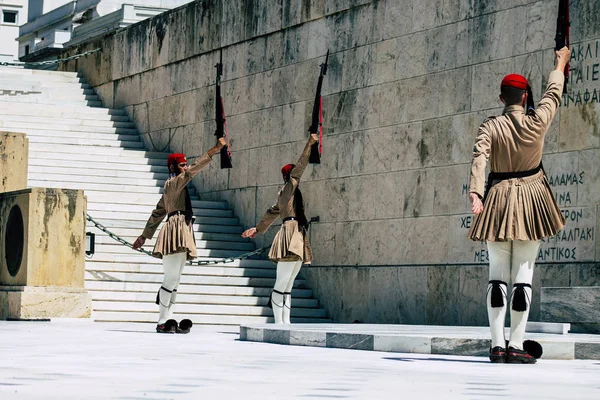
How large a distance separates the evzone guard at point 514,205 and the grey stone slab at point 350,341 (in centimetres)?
180

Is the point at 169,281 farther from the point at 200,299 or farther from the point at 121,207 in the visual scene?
the point at 121,207

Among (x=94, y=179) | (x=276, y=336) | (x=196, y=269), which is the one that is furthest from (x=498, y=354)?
(x=94, y=179)

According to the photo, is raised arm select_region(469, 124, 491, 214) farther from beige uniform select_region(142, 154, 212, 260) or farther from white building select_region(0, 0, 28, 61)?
white building select_region(0, 0, 28, 61)

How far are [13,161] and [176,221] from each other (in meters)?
5.03

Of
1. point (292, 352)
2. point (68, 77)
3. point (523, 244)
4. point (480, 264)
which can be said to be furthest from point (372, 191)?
point (68, 77)

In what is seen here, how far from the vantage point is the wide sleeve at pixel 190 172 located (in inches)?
554

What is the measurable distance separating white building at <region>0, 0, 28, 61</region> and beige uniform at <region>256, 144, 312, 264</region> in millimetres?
57740

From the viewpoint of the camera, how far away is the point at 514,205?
942cm

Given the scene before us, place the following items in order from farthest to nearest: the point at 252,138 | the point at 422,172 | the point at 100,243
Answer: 1. the point at 252,138
2. the point at 100,243
3. the point at 422,172

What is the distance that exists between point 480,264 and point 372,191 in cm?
266

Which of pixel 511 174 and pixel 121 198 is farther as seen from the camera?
pixel 121 198

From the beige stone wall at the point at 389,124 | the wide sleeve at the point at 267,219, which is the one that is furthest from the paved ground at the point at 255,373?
the beige stone wall at the point at 389,124

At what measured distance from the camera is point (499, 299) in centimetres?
937

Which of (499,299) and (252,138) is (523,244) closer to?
(499,299)
